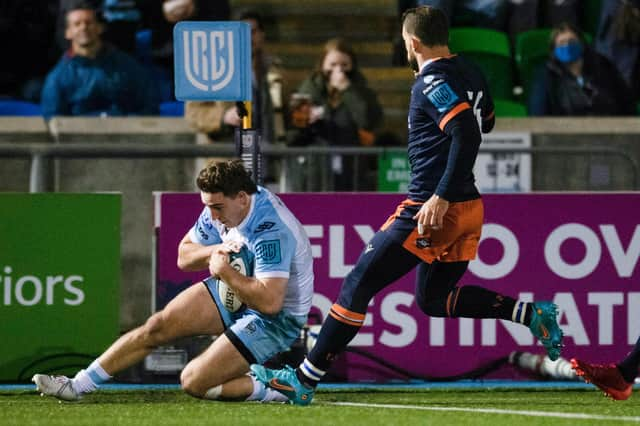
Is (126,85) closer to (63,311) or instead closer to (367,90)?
(367,90)

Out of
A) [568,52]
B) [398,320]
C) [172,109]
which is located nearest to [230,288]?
[398,320]

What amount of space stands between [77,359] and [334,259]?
68.5 inches

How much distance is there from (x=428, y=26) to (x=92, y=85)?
17.7 feet

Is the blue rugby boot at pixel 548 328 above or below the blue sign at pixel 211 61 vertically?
below

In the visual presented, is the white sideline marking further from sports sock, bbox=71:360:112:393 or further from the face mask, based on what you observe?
the face mask

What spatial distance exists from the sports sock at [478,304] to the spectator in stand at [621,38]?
7.07 meters

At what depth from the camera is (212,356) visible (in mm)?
8516

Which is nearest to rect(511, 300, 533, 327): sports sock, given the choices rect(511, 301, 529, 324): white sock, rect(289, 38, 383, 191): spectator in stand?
rect(511, 301, 529, 324): white sock

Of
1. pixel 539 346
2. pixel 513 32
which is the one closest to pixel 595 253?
pixel 539 346

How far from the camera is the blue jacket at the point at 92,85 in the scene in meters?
12.8

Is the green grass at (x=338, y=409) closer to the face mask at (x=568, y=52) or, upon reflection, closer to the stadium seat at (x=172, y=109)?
the stadium seat at (x=172, y=109)

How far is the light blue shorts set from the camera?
845 cm

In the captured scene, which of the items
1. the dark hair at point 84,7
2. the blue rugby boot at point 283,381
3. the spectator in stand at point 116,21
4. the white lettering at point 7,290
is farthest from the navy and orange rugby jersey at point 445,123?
the spectator in stand at point 116,21

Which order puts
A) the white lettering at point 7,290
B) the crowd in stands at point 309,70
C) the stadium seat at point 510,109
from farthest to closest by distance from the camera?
1. the stadium seat at point 510,109
2. the crowd in stands at point 309,70
3. the white lettering at point 7,290
